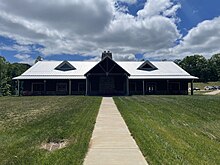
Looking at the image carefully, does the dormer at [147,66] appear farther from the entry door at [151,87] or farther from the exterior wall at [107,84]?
the exterior wall at [107,84]

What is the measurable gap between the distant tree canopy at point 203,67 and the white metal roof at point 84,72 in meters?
A: 63.4

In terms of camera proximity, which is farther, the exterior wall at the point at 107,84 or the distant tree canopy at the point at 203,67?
the distant tree canopy at the point at 203,67

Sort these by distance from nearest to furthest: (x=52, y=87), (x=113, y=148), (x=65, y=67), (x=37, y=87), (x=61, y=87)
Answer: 1. (x=113, y=148)
2. (x=37, y=87)
3. (x=52, y=87)
4. (x=61, y=87)
5. (x=65, y=67)

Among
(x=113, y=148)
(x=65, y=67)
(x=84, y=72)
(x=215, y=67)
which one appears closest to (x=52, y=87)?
(x=65, y=67)

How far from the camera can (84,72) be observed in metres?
36.6

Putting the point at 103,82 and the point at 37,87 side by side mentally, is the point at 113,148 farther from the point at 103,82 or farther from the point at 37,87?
the point at 37,87

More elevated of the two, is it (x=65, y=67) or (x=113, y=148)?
(x=65, y=67)

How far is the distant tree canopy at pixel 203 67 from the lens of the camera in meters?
98.4

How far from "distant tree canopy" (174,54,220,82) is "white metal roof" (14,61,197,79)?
63422 millimetres

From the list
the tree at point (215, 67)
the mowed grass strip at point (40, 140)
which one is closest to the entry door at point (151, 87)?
the mowed grass strip at point (40, 140)

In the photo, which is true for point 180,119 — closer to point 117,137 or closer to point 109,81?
point 117,137

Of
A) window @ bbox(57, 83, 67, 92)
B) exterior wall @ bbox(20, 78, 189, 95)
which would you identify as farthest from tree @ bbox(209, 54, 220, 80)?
window @ bbox(57, 83, 67, 92)

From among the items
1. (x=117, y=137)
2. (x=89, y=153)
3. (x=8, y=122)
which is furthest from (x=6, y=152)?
(x=8, y=122)

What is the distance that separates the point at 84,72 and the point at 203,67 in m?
76.0
